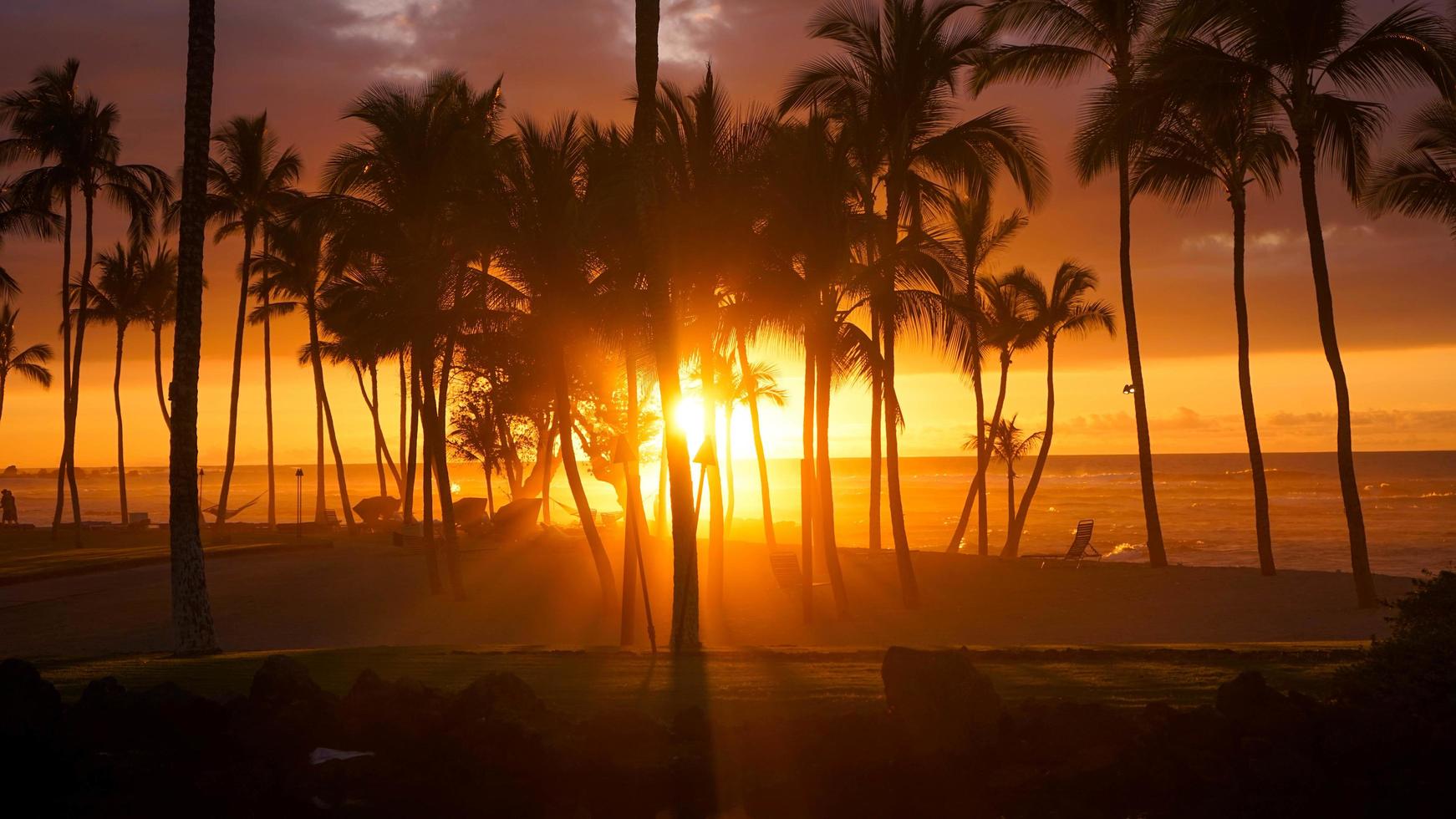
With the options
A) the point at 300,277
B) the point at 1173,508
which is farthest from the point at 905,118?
the point at 1173,508

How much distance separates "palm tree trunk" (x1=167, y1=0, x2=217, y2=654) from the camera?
1572 centimetres

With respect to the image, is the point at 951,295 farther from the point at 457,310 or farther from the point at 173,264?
the point at 173,264

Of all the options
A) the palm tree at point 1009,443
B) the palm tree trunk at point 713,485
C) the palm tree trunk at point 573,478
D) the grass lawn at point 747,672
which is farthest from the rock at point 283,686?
the palm tree at point 1009,443

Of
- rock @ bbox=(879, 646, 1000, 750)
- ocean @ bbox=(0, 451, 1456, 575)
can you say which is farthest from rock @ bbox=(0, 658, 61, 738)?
ocean @ bbox=(0, 451, 1456, 575)

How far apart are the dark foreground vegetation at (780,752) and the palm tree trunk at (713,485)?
6.39 meters

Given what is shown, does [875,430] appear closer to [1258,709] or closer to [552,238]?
[552,238]

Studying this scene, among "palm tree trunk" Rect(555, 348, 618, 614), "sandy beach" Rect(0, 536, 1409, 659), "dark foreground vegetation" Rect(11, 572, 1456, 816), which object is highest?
"palm tree trunk" Rect(555, 348, 618, 614)

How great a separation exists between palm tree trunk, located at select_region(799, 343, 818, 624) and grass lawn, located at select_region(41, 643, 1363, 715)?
8.65 metres

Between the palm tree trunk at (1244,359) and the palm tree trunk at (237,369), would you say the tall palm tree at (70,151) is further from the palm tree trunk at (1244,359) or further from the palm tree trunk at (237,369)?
the palm tree trunk at (1244,359)

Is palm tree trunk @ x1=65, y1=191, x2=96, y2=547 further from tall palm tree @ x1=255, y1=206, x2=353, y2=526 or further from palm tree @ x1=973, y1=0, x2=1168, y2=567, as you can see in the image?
palm tree @ x1=973, y1=0, x2=1168, y2=567

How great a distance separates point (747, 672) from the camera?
1325 centimetres

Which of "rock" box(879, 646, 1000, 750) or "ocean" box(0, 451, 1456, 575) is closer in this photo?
"rock" box(879, 646, 1000, 750)

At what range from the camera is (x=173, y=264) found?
52938 millimetres

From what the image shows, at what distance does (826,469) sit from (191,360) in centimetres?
1273
